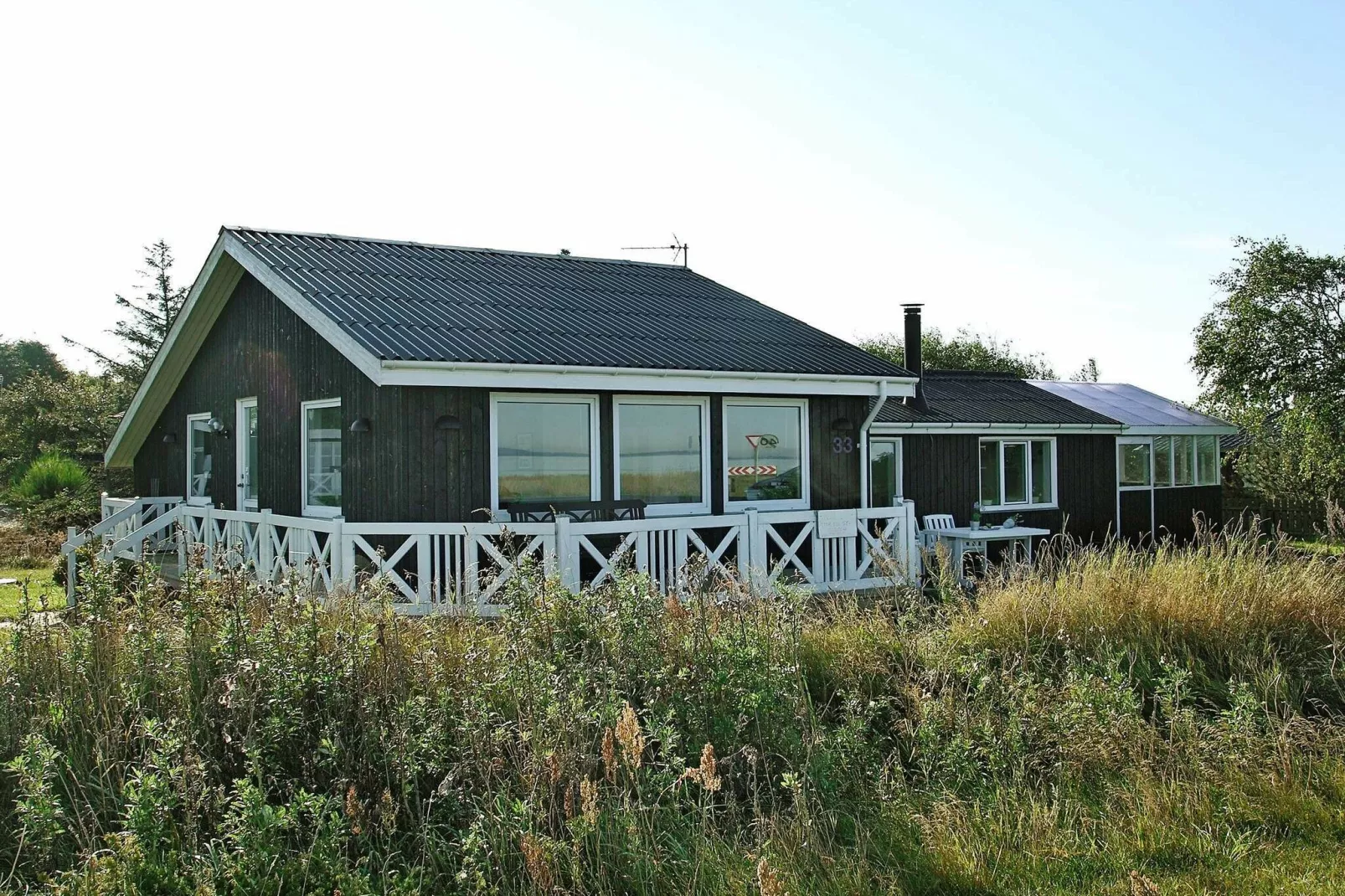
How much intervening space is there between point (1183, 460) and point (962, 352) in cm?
2458

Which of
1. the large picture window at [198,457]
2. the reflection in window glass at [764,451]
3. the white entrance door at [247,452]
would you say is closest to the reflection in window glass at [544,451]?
the reflection in window glass at [764,451]

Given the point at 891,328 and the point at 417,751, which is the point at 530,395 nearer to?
the point at 417,751

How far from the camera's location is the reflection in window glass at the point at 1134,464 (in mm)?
21688

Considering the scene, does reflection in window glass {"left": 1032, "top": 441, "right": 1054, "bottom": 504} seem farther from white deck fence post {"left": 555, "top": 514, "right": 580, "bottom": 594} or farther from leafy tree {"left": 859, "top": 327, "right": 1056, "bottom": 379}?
leafy tree {"left": 859, "top": 327, "right": 1056, "bottom": 379}

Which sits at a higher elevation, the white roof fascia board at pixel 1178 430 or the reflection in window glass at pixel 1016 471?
the white roof fascia board at pixel 1178 430

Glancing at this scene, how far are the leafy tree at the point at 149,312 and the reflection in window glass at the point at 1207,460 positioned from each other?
108 feet

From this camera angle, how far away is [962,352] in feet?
154

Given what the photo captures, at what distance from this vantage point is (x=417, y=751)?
480 centimetres

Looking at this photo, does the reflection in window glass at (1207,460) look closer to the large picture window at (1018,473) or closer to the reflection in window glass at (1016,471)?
the large picture window at (1018,473)

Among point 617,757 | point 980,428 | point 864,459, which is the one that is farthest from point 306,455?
point 980,428

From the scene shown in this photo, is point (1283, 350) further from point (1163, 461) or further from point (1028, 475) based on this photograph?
point (1028, 475)

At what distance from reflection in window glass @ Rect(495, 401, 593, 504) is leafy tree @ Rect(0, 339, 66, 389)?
128 feet

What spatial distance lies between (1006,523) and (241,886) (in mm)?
15656

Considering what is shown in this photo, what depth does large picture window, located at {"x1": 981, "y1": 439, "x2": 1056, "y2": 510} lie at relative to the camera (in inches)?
755
